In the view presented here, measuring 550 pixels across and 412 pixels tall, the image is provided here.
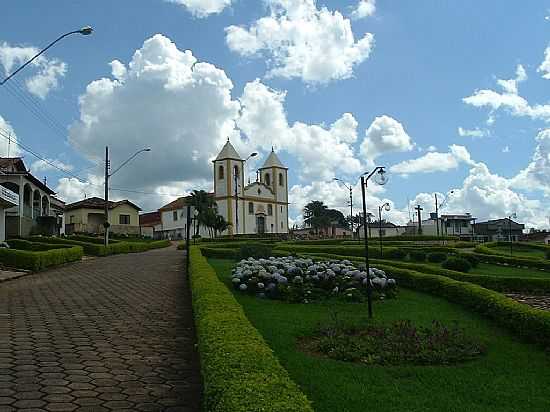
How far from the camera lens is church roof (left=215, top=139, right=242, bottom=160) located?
239 feet

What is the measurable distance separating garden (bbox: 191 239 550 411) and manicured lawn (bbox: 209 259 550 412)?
0.04 feet

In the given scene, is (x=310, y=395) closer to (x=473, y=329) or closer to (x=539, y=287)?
(x=473, y=329)

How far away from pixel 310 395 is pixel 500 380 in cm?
231

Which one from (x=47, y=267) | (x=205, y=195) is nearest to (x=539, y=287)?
(x=47, y=267)

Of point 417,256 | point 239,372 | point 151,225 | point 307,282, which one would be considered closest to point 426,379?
point 239,372

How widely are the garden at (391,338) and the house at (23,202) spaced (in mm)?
25146

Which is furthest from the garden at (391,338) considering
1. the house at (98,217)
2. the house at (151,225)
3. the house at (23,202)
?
the house at (151,225)

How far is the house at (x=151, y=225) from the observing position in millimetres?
83156

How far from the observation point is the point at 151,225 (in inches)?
3420

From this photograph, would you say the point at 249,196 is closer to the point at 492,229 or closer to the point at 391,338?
the point at 492,229

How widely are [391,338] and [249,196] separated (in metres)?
66.7

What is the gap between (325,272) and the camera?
12.8 m

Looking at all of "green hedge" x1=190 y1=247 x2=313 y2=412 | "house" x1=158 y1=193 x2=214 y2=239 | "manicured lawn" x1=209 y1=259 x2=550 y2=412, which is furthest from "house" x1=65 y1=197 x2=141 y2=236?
"green hedge" x1=190 y1=247 x2=313 y2=412

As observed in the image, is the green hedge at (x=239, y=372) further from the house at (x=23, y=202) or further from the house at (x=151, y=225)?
the house at (x=151, y=225)
